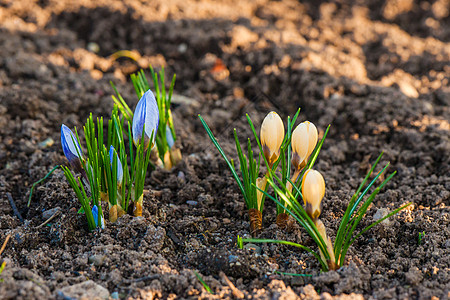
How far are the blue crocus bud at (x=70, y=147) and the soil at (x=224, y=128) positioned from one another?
0.79 feet

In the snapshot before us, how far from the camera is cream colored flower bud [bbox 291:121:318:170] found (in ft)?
5.57

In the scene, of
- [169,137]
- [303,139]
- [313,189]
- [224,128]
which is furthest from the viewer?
[224,128]

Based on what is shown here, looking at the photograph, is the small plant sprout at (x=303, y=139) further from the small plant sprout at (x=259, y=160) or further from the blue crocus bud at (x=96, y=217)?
the blue crocus bud at (x=96, y=217)

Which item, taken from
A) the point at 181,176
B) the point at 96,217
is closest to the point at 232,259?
the point at 96,217

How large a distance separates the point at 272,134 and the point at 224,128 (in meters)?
1.06

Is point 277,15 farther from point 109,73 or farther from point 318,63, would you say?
point 109,73

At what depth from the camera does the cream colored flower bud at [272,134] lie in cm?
171

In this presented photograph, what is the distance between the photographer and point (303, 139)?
1.71 meters

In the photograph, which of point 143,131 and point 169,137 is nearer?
point 143,131

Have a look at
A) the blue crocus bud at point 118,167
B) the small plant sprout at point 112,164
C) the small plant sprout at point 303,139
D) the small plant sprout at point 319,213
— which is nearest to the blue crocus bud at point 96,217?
the small plant sprout at point 112,164

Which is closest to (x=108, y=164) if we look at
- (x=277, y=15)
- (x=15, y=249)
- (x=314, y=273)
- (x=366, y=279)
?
(x=15, y=249)

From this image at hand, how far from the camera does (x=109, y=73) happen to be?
127 inches

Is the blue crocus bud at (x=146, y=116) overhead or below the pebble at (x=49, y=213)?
overhead

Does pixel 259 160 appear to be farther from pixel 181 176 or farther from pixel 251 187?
pixel 181 176
